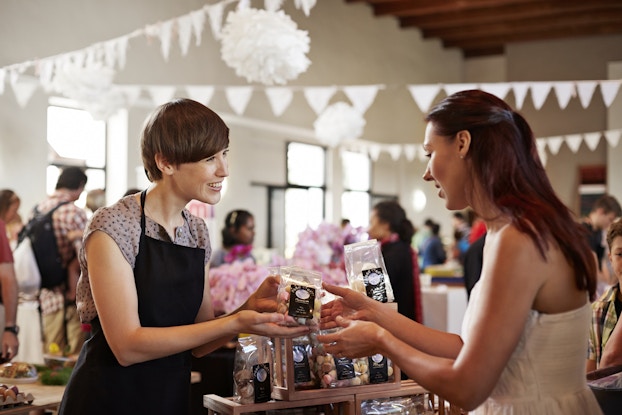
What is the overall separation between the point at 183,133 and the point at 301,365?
28.0 inches

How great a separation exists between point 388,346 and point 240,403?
60cm

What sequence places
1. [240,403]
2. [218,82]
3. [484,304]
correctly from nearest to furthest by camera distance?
1. [484,304]
2. [240,403]
3. [218,82]

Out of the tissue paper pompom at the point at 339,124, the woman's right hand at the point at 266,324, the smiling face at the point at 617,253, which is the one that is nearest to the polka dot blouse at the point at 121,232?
the woman's right hand at the point at 266,324

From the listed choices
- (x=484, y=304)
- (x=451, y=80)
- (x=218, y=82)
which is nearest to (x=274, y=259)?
(x=484, y=304)

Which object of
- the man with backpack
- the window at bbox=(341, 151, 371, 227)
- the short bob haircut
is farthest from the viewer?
the window at bbox=(341, 151, 371, 227)

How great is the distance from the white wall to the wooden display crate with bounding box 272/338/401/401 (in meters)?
6.08

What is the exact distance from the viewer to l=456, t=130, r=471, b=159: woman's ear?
1668 millimetres

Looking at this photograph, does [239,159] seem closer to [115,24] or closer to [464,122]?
[115,24]

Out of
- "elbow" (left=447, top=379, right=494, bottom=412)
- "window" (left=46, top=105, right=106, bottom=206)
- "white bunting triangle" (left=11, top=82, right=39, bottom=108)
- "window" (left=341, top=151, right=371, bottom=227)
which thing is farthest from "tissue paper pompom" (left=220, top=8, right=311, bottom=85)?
"window" (left=341, top=151, right=371, bottom=227)

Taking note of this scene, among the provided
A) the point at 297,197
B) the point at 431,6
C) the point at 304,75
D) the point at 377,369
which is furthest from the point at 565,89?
the point at 377,369

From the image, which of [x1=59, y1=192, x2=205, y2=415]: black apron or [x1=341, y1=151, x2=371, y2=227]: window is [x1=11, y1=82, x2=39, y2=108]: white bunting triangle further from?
[x1=341, y1=151, x2=371, y2=227]: window

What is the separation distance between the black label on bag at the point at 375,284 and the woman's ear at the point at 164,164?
587mm

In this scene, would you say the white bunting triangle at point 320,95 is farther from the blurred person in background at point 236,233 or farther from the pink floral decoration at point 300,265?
the pink floral decoration at point 300,265

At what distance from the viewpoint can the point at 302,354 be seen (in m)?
2.18
